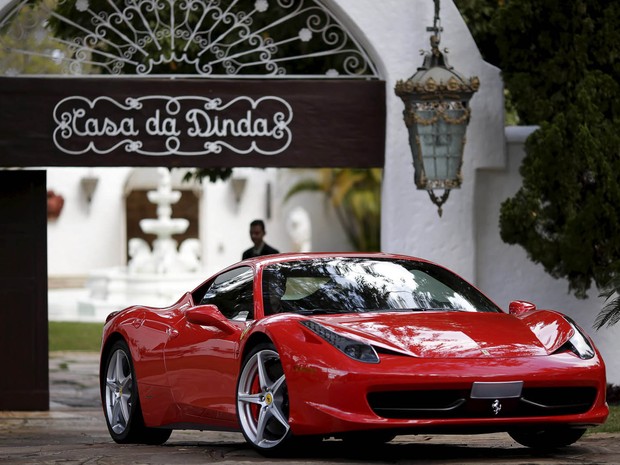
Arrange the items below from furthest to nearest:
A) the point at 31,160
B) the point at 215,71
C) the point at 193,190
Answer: the point at 193,190 < the point at 215,71 < the point at 31,160

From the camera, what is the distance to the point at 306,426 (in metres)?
7.01

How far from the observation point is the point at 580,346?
745 centimetres

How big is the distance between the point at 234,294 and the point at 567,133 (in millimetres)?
4771

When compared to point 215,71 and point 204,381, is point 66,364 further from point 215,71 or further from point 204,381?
point 204,381

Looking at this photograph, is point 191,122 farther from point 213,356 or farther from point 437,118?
point 213,356

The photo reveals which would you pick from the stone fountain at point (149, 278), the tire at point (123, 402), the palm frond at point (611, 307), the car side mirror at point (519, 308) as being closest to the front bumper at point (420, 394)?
the car side mirror at point (519, 308)

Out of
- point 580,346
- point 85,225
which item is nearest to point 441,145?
point 580,346

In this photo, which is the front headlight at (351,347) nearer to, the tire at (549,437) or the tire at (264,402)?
the tire at (264,402)

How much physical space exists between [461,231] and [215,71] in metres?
3.75

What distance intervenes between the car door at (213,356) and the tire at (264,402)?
124 mm

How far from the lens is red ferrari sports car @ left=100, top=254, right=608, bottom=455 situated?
6.91m

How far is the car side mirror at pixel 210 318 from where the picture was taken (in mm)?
7887

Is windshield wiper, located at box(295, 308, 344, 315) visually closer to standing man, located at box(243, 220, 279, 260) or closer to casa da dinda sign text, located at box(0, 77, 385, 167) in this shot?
casa da dinda sign text, located at box(0, 77, 385, 167)

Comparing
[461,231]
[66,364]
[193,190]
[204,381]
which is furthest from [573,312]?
[193,190]
